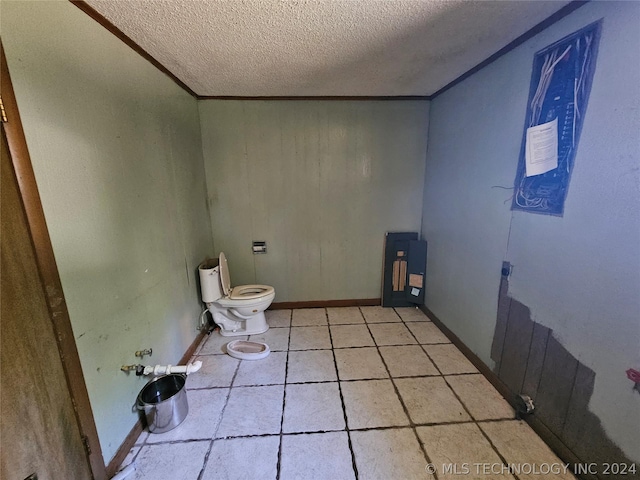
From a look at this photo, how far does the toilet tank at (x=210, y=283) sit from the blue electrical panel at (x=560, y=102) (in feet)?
7.59

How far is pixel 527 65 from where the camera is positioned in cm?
150

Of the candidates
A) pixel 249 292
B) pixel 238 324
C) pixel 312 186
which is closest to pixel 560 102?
pixel 312 186

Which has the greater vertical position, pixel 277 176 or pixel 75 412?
pixel 277 176

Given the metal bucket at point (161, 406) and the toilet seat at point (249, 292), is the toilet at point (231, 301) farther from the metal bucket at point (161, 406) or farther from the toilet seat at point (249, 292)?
the metal bucket at point (161, 406)

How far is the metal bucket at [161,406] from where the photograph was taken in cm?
148

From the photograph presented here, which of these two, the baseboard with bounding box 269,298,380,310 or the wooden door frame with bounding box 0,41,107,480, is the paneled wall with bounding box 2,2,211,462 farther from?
the baseboard with bounding box 269,298,380,310

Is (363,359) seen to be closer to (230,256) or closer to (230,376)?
A: (230,376)

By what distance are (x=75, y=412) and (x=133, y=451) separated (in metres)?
0.52

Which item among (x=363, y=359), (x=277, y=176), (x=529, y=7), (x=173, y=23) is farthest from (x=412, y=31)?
(x=363, y=359)

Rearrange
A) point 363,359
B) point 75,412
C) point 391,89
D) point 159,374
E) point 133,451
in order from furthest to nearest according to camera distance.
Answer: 1. point 391,89
2. point 363,359
3. point 159,374
4. point 133,451
5. point 75,412

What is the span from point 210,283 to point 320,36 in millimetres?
1991

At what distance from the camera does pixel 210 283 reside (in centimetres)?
234

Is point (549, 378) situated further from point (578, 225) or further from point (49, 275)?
point (49, 275)

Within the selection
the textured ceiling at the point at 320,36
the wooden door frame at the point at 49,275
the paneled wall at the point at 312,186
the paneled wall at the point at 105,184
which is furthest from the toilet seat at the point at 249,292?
the textured ceiling at the point at 320,36
